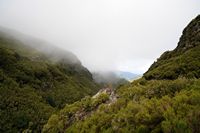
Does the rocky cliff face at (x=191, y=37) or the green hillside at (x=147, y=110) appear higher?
the rocky cliff face at (x=191, y=37)

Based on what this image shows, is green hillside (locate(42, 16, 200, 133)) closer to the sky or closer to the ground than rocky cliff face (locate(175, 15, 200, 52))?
closer to the ground

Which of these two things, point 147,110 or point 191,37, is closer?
point 147,110

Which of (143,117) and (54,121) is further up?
(143,117)

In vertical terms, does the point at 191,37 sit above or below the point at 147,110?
above

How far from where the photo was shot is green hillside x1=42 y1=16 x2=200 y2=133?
44219 mm

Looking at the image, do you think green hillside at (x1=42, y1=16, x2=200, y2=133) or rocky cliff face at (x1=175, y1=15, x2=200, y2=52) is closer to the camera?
green hillside at (x1=42, y1=16, x2=200, y2=133)

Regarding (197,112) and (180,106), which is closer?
(197,112)

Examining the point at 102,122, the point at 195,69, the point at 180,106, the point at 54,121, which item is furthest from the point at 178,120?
the point at 195,69

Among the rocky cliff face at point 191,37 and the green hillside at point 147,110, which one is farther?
the rocky cliff face at point 191,37

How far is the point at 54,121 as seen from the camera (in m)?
82.5

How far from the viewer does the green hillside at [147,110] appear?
44219 mm

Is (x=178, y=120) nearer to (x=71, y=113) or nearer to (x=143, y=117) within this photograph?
(x=143, y=117)

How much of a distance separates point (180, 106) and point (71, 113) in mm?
39358

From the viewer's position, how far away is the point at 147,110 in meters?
51.7
